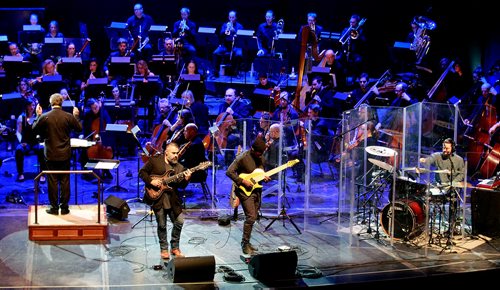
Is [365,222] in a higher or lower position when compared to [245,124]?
lower

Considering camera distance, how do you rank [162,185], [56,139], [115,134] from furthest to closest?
1. [115,134]
2. [56,139]
3. [162,185]

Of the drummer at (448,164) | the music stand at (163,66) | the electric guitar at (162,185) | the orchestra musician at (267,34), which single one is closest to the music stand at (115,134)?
the music stand at (163,66)

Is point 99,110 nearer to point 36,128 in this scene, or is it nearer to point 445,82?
point 36,128

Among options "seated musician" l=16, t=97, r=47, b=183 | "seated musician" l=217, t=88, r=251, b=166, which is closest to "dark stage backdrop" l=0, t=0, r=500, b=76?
"seated musician" l=217, t=88, r=251, b=166

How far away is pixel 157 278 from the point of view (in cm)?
857

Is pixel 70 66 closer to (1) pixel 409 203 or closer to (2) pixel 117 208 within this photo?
(2) pixel 117 208

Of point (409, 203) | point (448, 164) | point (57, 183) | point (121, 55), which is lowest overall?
point (409, 203)

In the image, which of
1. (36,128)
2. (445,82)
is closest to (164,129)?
(36,128)

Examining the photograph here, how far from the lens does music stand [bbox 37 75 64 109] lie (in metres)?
14.9

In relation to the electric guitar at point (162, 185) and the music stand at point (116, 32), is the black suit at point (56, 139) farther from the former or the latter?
the music stand at point (116, 32)

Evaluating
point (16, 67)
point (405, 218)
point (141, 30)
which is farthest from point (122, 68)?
point (405, 218)

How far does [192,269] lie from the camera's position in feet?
27.3

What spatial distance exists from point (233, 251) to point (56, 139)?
3192 mm

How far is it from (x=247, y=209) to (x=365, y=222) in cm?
255
